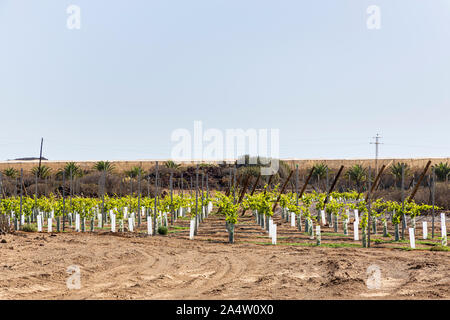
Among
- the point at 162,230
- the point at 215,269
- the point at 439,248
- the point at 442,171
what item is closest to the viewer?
the point at 215,269

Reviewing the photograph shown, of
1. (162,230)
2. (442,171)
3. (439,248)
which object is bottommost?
(439,248)

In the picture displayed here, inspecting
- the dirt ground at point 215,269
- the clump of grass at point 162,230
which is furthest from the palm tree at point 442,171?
the clump of grass at point 162,230

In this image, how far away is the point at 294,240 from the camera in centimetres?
2581

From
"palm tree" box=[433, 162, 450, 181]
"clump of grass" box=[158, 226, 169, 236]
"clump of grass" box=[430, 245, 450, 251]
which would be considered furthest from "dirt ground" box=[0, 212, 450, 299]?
"palm tree" box=[433, 162, 450, 181]

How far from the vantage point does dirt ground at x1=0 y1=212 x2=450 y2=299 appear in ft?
43.6

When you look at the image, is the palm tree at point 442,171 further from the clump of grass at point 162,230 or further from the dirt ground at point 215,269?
the clump of grass at point 162,230

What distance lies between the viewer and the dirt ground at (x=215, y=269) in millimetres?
13297

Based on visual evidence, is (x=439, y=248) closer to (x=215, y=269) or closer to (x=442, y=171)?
(x=215, y=269)

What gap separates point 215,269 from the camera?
55.6 feet

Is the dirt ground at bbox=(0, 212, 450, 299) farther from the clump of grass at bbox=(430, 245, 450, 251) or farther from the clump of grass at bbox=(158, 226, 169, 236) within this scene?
the clump of grass at bbox=(158, 226, 169, 236)

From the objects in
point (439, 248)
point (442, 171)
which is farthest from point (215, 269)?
point (442, 171)
